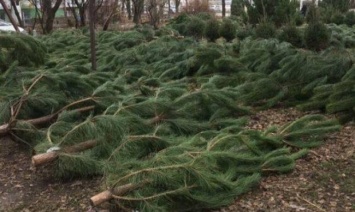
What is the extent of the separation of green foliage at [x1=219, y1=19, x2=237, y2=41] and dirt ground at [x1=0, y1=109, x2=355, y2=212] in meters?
6.14

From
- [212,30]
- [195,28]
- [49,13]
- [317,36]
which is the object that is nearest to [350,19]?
[195,28]

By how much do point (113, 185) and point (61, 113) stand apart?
1.73m

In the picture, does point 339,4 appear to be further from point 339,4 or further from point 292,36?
point 292,36

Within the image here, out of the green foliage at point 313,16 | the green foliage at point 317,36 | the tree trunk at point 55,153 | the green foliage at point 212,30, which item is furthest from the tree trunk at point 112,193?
the green foliage at point 212,30

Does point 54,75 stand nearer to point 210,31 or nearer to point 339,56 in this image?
point 339,56

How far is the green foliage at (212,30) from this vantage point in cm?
1070

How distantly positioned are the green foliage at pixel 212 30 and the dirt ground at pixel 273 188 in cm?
635

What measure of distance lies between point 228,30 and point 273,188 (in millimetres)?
7178

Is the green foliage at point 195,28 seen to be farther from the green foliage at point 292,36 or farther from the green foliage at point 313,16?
the green foliage at point 292,36

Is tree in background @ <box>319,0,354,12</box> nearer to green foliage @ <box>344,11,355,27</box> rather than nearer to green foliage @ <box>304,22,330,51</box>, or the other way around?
green foliage @ <box>344,11,355,27</box>

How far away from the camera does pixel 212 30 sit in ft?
35.2

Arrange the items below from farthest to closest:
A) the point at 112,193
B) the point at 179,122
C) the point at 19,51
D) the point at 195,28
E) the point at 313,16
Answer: the point at 195,28 → the point at 313,16 → the point at 19,51 → the point at 179,122 → the point at 112,193

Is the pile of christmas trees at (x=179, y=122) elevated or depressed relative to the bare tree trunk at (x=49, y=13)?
depressed

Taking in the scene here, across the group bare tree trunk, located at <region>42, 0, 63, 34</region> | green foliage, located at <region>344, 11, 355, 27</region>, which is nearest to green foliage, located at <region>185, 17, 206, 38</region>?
green foliage, located at <region>344, 11, 355, 27</region>
